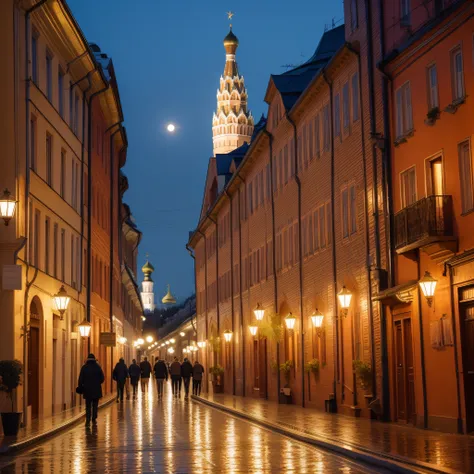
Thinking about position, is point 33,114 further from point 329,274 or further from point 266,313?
point 266,313

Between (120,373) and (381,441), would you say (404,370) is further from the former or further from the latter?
(120,373)

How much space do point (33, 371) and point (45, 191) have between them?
527 centimetres

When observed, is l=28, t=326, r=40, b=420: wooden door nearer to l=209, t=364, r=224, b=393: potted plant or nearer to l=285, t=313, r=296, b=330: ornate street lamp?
l=285, t=313, r=296, b=330: ornate street lamp

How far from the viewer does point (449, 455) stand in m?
17.2

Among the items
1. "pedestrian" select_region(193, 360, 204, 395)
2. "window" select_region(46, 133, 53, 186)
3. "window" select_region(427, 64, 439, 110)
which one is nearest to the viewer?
"window" select_region(427, 64, 439, 110)

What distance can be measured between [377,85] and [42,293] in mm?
11080

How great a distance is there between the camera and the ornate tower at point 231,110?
6964 inches

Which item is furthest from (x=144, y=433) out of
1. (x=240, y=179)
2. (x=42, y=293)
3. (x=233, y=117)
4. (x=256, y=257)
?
(x=233, y=117)

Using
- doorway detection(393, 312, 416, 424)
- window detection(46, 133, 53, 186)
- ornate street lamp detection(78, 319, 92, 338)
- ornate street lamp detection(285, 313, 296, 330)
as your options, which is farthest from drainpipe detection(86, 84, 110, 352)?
doorway detection(393, 312, 416, 424)

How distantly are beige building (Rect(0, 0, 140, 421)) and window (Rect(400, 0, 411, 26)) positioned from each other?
9555 mm

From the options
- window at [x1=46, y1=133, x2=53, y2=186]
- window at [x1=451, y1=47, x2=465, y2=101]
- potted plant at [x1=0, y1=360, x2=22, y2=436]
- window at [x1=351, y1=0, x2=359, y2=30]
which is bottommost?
potted plant at [x1=0, y1=360, x2=22, y2=436]

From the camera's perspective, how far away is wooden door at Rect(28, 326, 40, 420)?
101 feet

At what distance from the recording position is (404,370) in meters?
26.8

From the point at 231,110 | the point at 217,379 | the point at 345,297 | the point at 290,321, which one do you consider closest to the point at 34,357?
the point at 345,297
